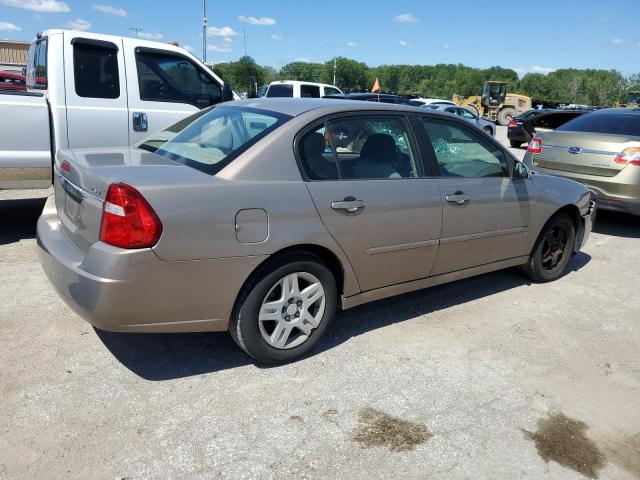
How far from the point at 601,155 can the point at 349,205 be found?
475 cm

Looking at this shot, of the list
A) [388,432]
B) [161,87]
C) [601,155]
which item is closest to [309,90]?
[161,87]

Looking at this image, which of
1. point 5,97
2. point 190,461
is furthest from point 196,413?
point 5,97

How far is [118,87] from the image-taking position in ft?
19.4

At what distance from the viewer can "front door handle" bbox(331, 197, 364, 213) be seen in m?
3.31

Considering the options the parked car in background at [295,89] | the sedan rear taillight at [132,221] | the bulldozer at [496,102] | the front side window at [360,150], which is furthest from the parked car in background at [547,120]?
the bulldozer at [496,102]

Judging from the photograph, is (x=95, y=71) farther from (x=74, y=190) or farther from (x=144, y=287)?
(x=144, y=287)

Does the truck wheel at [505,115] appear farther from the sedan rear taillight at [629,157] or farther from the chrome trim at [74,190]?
the chrome trim at [74,190]

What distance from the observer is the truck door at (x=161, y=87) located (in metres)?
5.98

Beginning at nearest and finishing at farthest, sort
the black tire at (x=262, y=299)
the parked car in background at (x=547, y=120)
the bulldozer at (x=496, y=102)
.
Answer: the black tire at (x=262, y=299) → the parked car in background at (x=547, y=120) → the bulldozer at (x=496, y=102)

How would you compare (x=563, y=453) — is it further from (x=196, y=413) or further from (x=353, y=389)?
(x=196, y=413)

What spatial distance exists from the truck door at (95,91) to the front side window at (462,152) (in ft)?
11.6

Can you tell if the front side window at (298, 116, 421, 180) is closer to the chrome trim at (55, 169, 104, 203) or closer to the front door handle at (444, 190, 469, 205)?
the front door handle at (444, 190, 469, 205)

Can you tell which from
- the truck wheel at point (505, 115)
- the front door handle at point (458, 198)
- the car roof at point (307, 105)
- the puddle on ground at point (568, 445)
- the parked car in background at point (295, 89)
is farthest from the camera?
the truck wheel at point (505, 115)

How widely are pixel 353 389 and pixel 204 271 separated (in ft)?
3.58
